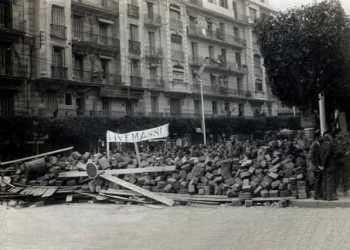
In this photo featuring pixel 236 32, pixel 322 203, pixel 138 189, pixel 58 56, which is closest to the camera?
pixel 322 203

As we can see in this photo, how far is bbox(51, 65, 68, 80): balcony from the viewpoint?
93.8ft

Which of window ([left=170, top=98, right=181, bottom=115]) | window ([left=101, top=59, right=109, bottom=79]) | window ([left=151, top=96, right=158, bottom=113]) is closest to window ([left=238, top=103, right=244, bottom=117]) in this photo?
window ([left=170, top=98, right=181, bottom=115])

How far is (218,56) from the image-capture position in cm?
4656

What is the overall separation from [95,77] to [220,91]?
16.1m

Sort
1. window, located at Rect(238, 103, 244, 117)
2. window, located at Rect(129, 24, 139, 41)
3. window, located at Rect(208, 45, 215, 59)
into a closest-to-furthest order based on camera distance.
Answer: window, located at Rect(129, 24, 139, 41), window, located at Rect(238, 103, 244, 117), window, located at Rect(208, 45, 215, 59)

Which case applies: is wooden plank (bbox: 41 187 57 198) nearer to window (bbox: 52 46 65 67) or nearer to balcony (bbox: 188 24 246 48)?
window (bbox: 52 46 65 67)

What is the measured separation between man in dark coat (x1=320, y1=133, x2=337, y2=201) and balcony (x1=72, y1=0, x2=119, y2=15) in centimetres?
2404

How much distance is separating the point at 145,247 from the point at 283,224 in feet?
9.10

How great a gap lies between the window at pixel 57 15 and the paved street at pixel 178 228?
65.9 feet

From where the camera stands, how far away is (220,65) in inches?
1816

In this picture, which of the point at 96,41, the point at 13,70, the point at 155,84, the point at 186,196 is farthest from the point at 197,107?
the point at 186,196

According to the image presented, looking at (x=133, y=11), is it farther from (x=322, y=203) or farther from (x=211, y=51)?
Answer: (x=322, y=203)

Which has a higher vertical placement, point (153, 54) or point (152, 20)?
point (152, 20)

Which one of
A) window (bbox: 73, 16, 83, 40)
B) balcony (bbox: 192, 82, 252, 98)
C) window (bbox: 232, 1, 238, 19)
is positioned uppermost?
window (bbox: 232, 1, 238, 19)
